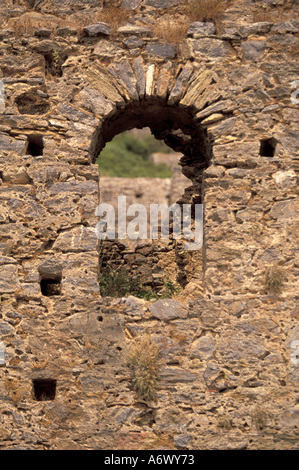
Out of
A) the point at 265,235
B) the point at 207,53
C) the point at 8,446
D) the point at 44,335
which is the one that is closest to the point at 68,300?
the point at 44,335

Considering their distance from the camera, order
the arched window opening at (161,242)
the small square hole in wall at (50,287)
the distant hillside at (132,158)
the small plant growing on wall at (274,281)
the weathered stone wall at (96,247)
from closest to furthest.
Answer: the weathered stone wall at (96,247)
the small plant growing on wall at (274,281)
the small square hole in wall at (50,287)
the arched window opening at (161,242)
the distant hillside at (132,158)

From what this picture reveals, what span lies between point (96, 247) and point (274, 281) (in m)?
1.74

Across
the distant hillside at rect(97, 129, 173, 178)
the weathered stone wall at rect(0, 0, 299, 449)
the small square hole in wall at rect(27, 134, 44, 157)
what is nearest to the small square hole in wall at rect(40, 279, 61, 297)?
the weathered stone wall at rect(0, 0, 299, 449)

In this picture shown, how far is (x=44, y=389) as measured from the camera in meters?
6.83

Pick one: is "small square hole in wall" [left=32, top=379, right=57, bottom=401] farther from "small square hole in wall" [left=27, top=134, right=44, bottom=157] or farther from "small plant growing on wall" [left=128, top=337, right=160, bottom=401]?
"small square hole in wall" [left=27, top=134, right=44, bottom=157]

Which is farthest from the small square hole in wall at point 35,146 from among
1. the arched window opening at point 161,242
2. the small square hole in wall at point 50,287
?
the small square hole in wall at point 50,287

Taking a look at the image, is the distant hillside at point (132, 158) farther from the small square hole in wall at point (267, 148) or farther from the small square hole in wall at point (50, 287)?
the small square hole in wall at point (50, 287)

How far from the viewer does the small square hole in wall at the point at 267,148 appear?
7420 millimetres

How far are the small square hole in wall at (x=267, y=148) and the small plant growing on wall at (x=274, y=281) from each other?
1.29m

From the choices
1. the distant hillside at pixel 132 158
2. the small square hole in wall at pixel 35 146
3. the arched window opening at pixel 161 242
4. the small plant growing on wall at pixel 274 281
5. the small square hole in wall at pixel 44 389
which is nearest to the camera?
the small square hole in wall at pixel 44 389

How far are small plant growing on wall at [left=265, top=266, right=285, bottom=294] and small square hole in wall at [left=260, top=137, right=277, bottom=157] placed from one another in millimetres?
1285

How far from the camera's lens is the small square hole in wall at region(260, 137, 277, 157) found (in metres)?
7.42

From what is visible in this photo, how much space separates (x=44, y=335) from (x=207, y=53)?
11.0 ft

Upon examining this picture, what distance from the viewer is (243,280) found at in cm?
696
